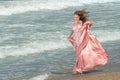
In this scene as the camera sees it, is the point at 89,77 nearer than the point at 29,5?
Yes

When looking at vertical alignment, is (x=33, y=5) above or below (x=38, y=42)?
above

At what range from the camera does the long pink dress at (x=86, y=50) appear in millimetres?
11070

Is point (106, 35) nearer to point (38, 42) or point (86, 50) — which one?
point (38, 42)

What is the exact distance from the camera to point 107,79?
9828 mm

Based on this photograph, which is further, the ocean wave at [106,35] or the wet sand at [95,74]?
the ocean wave at [106,35]

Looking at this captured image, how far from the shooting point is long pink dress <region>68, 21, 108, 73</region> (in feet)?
36.3

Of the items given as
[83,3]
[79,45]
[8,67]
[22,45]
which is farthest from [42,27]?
[83,3]

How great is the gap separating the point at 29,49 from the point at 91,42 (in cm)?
431

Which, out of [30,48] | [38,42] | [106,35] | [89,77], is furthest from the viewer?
[106,35]

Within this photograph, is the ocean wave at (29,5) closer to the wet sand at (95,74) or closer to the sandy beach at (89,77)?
the wet sand at (95,74)

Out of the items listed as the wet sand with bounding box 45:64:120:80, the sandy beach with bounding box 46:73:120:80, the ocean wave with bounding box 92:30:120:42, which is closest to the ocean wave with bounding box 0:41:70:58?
the ocean wave with bounding box 92:30:120:42

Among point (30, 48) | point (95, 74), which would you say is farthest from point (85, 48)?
point (30, 48)

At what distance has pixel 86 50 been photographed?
11094mm

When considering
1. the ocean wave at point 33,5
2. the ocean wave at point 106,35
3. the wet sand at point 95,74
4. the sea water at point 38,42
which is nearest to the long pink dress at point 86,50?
the wet sand at point 95,74
